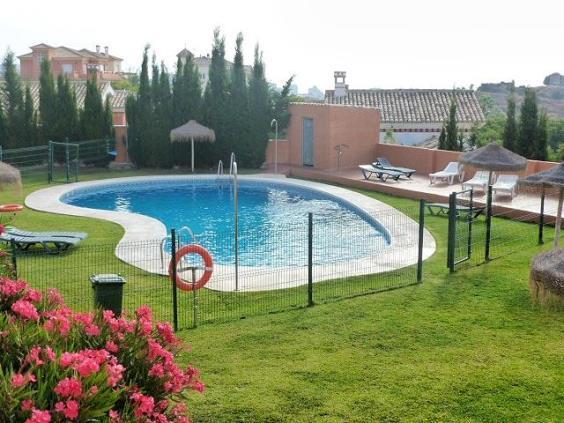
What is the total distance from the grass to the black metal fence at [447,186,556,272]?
4.44 ft

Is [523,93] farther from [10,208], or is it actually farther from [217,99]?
[10,208]

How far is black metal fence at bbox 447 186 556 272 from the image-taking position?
1285 cm

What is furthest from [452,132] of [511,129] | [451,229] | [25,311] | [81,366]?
[81,366]

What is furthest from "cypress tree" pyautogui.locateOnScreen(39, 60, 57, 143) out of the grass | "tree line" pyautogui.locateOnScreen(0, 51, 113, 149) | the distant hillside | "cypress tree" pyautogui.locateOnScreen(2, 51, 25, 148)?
the distant hillside

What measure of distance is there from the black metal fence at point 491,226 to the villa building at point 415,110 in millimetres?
17033

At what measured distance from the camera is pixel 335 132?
27953 mm

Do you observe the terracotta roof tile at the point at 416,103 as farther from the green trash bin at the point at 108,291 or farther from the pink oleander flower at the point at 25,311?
the pink oleander flower at the point at 25,311

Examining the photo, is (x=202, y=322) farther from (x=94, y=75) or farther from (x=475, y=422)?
(x=94, y=75)

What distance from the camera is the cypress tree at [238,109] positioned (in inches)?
1153

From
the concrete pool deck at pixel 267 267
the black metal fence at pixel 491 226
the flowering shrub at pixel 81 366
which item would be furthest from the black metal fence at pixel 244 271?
the flowering shrub at pixel 81 366

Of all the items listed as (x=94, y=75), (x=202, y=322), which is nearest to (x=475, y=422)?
A: (x=202, y=322)

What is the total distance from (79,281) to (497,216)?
11.9 meters

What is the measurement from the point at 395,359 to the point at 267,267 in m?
5.64

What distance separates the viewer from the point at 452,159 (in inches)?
1002
